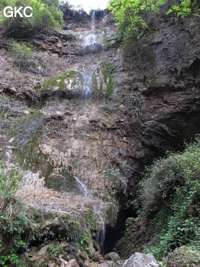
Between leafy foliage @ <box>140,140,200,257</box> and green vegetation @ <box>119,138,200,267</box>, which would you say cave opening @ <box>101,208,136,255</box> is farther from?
leafy foliage @ <box>140,140,200,257</box>

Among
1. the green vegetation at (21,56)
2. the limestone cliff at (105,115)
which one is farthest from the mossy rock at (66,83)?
the green vegetation at (21,56)

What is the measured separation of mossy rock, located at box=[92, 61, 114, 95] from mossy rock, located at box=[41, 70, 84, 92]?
33.6 inches

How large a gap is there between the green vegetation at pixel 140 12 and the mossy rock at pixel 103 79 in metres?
2.04

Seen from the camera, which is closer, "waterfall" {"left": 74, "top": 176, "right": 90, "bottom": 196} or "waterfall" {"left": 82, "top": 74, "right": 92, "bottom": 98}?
"waterfall" {"left": 74, "top": 176, "right": 90, "bottom": 196}

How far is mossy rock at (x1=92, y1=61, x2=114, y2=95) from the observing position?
11.1 metres

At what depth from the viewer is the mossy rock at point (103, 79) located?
11148 millimetres

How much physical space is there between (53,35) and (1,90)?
7.61 m

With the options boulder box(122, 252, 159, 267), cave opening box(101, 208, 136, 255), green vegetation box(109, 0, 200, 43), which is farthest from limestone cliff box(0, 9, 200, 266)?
boulder box(122, 252, 159, 267)

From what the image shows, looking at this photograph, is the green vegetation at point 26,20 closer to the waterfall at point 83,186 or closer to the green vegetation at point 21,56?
the green vegetation at point 21,56

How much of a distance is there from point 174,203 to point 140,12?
11496 mm

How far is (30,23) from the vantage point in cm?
1403

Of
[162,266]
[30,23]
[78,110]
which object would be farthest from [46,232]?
[30,23]

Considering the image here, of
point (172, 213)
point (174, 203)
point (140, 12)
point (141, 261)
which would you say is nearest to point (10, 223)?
point (141, 261)

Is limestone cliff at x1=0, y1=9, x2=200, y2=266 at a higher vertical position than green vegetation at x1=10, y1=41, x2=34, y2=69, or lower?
lower
